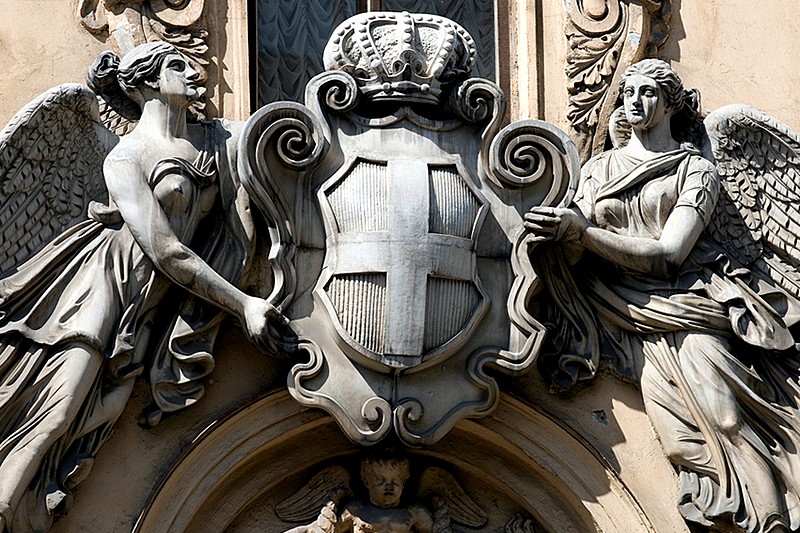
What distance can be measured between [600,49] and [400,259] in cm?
154

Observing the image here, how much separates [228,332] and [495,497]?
135 cm

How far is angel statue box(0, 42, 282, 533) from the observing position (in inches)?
370

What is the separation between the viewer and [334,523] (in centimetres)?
984

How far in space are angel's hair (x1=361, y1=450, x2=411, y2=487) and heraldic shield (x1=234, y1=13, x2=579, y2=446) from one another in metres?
0.25

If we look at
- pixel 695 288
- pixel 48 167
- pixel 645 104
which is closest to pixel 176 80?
pixel 48 167

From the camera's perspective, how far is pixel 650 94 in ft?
33.0

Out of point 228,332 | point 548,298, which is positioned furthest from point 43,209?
point 548,298

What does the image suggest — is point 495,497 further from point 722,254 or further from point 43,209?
point 43,209

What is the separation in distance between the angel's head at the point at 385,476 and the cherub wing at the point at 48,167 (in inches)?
62.1

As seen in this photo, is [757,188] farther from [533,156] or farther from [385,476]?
[385,476]

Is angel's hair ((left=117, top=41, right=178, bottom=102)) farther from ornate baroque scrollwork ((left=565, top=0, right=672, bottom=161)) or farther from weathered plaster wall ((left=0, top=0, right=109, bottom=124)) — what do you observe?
ornate baroque scrollwork ((left=565, top=0, right=672, bottom=161))

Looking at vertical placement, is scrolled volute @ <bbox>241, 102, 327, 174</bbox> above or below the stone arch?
above

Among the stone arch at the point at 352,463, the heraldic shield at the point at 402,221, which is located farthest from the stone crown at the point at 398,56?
the stone arch at the point at 352,463

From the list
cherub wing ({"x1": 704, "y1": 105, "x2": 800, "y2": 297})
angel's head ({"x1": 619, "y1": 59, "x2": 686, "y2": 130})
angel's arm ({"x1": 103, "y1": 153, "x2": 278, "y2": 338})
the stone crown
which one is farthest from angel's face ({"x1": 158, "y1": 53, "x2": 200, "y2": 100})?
cherub wing ({"x1": 704, "y1": 105, "x2": 800, "y2": 297})
